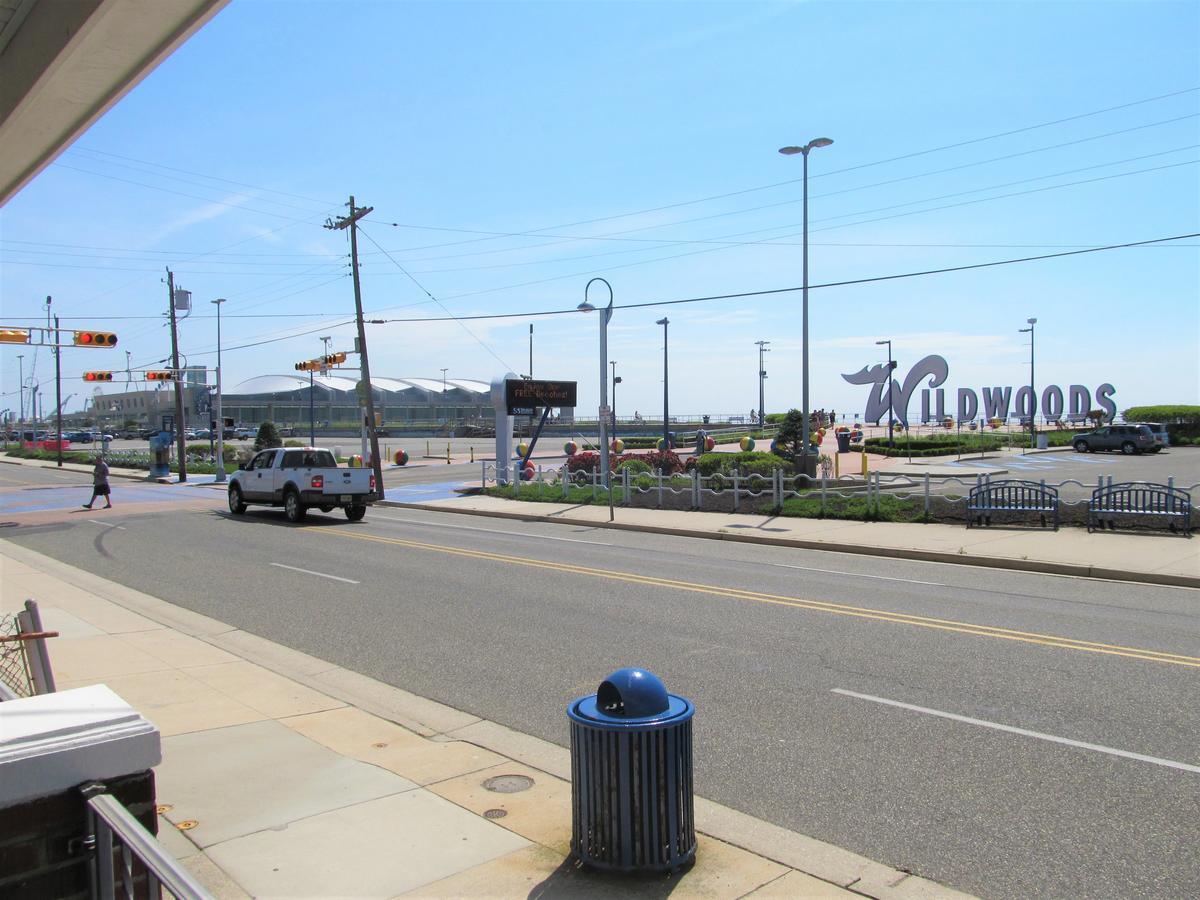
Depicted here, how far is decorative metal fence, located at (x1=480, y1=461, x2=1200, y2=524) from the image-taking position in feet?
67.0

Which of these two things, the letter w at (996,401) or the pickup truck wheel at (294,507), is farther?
the letter w at (996,401)

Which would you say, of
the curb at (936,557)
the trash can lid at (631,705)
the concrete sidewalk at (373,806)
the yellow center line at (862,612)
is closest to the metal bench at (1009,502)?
the curb at (936,557)

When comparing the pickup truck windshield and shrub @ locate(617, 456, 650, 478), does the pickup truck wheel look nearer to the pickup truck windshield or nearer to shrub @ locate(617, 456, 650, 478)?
the pickup truck windshield

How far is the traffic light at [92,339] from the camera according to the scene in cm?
3216

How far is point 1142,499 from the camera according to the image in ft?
59.1

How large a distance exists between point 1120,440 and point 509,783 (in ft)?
160

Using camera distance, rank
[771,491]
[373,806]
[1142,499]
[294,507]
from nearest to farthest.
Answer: [373,806]
[1142,499]
[771,491]
[294,507]

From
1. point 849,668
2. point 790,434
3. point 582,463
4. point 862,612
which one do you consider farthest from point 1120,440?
point 849,668

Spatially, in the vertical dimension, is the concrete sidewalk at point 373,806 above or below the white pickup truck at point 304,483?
below

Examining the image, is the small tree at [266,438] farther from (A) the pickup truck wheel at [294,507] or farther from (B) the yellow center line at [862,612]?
(B) the yellow center line at [862,612]

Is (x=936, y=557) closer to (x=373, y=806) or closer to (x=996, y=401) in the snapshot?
(x=373, y=806)

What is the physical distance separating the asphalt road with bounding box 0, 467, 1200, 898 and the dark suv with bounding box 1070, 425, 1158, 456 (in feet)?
119

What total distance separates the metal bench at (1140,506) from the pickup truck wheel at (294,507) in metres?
18.5

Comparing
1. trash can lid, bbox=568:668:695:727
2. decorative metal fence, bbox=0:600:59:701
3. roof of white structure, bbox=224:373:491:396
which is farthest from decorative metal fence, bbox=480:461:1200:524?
roof of white structure, bbox=224:373:491:396
